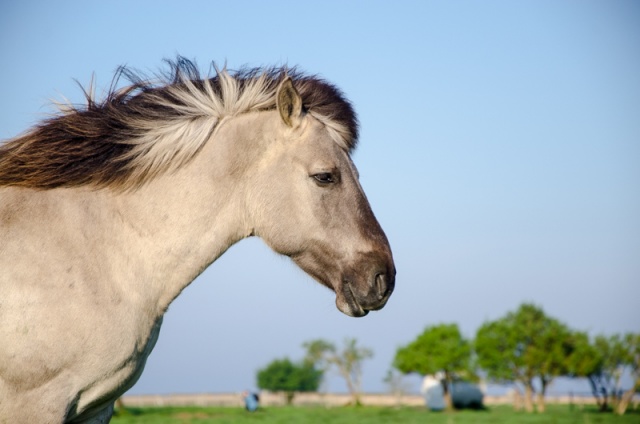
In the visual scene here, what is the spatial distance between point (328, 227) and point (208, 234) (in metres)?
0.84

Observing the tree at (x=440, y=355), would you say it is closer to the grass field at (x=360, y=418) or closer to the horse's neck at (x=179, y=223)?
the grass field at (x=360, y=418)

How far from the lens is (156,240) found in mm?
5008

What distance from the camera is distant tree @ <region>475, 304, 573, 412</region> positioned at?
6175 centimetres

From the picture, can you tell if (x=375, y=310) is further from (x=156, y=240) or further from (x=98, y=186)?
(x=98, y=186)

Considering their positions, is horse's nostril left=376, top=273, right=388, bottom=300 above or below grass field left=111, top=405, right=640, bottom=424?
above

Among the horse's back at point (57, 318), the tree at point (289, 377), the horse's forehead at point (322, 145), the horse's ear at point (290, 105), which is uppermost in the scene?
the horse's ear at point (290, 105)

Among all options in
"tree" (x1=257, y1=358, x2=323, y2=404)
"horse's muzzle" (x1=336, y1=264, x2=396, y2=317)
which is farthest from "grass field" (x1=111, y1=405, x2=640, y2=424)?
"tree" (x1=257, y1=358, x2=323, y2=404)

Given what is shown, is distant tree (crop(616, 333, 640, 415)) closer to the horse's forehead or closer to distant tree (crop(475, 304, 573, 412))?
distant tree (crop(475, 304, 573, 412))

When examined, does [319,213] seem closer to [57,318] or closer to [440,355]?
[57,318]

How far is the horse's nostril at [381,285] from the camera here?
195 inches

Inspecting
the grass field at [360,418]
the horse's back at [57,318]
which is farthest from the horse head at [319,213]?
the grass field at [360,418]

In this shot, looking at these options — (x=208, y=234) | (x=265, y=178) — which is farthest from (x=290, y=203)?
(x=208, y=234)

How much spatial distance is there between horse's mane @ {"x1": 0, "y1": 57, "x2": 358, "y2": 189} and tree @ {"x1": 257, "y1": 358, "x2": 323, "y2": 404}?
107 m

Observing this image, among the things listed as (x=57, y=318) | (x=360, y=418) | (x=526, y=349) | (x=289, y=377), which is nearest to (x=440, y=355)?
(x=526, y=349)
